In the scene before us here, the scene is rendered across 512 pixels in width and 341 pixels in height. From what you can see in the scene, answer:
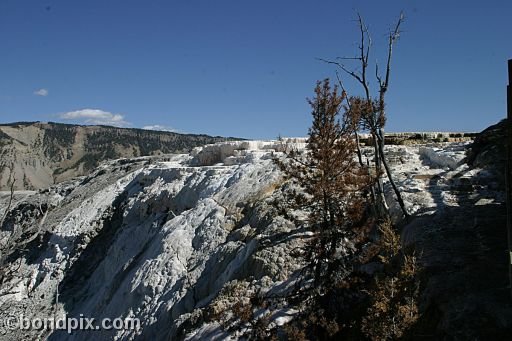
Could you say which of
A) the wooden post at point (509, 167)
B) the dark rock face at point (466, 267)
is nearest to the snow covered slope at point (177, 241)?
the dark rock face at point (466, 267)

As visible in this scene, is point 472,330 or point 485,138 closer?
point 472,330

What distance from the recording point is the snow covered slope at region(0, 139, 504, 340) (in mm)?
12664

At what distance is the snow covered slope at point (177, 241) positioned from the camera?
41.5 feet

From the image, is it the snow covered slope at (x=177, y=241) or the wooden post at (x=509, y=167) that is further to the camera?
the snow covered slope at (x=177, y=241)

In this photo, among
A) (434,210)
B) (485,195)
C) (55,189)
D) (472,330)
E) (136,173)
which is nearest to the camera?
(472,330)

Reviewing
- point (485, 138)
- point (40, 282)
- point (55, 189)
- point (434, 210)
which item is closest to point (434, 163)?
point (485, 138)

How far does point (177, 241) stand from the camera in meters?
17.4

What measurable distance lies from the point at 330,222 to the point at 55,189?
3836cm

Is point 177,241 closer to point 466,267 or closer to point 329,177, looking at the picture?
point 329,177

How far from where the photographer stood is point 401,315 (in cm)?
618

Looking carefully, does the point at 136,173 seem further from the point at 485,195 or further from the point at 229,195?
the point at 485,195

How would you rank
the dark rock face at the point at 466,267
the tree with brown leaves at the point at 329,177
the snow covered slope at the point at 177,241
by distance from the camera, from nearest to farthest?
the dark rock face at the point at 466,267
the tree with brown leaves at the point at 329,177
the snow covered slope at the point at 177,241

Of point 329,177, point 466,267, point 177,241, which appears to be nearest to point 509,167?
point 466,267

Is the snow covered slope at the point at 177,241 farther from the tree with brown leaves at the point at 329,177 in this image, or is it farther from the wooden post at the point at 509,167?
the wooden post at the point at 509,167
